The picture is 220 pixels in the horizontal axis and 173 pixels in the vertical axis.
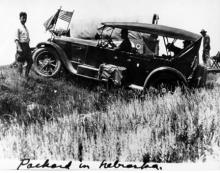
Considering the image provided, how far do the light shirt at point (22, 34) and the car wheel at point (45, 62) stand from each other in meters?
0.57

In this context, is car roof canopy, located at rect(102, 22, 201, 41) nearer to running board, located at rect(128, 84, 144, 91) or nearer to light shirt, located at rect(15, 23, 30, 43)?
running board, located at rect(128, 84, 144, 91)

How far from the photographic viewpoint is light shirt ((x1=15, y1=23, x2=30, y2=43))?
998 centimetres

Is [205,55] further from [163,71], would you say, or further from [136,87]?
[136,87]

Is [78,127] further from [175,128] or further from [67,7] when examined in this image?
[67,7]

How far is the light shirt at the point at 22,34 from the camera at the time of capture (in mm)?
9984

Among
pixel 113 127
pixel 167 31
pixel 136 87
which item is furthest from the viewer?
pixel 136 87

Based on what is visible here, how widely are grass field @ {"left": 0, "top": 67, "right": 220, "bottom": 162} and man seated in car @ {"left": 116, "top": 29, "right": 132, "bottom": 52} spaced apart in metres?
1.11

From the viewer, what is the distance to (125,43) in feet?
32.0

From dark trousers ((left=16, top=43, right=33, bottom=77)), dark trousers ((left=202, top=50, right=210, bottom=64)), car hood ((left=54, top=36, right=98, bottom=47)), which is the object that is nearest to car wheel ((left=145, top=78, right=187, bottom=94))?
car hood ((left=54, top=36, right=98, bottom=47))

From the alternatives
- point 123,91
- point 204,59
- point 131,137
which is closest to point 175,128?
point 131,137

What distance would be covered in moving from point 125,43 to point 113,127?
11.2ft
